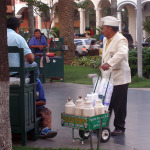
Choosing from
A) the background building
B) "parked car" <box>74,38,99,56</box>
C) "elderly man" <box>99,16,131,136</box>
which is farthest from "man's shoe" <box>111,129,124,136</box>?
the background building

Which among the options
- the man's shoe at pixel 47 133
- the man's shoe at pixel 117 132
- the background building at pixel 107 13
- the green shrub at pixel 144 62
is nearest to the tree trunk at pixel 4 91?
the man's shoe at pixel 47 133

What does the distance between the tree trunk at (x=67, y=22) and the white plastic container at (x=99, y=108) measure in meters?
15.6

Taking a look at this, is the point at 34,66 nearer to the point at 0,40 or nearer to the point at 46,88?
the point at 0,40

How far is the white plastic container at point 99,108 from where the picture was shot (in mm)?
5645

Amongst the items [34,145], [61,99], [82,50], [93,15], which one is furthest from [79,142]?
[93,15]

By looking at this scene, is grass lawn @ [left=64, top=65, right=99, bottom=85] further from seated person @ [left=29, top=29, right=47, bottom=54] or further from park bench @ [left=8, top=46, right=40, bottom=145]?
park bench @ [left=8, top=46, right=40, bottom=145]

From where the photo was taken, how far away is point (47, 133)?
6031mm

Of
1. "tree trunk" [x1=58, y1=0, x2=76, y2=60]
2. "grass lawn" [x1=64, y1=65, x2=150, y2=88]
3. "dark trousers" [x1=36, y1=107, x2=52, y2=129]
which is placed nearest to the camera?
"dark trousers" [x1=36, y1=107, x2=52, y2=129]

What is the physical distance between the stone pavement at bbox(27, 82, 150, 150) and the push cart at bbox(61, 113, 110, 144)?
0.11m

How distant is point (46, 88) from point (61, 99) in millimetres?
2334

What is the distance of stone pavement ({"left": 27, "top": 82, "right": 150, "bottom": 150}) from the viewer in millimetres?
5855

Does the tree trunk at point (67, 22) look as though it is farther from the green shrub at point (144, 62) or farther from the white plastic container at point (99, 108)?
the white plastic container at point (99, 108)

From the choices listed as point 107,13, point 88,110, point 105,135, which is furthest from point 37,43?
point 107,13

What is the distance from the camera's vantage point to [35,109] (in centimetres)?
601
